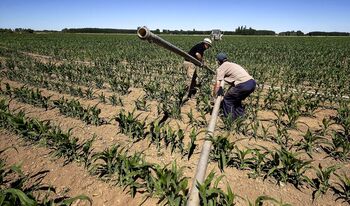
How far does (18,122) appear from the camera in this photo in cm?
498

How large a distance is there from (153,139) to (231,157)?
1448 mm

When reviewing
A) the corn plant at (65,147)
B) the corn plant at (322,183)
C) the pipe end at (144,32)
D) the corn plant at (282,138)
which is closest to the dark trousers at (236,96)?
the corn plant at (282,138)

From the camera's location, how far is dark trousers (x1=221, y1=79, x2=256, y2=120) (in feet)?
18.4

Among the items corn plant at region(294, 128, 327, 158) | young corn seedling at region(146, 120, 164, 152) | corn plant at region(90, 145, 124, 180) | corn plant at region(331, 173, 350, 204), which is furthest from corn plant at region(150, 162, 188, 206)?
corn plant at region(294, 128, 327, 158)

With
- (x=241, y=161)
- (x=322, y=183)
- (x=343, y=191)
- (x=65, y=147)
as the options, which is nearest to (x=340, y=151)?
(x=343, y=191)

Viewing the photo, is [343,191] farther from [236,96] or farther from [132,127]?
[132,127]

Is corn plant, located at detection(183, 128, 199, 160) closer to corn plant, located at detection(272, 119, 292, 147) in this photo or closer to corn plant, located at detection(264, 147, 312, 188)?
corn plant, located at detection(264, 147, 312, 188)

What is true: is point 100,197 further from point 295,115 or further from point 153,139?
point 295,115

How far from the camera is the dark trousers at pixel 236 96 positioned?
18.4 ft

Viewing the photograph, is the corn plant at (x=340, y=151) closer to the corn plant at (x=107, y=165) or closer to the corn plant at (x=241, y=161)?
the corn plant at (x=241, y=161)

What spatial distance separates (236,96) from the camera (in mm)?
5730

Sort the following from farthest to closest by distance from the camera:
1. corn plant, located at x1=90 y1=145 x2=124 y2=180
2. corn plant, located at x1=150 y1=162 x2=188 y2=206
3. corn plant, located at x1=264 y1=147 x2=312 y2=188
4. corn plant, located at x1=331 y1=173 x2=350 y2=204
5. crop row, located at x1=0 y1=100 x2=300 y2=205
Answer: corn plant, located at x1=90 y1=145 x2=124 y2=180 < corn plant, located at x1=264 y1=147 x2=312 y2=188 < corn plant, located at x1=331 y1=173 x2=350 y2=204 < corn plant, located at x1=150 y1=162 x2=188 y2=206 < crop row, located at x1=0 y1=100 x2=300 y2=205

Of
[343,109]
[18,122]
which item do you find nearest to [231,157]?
[343,109]

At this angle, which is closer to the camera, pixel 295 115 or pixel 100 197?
pixel 100 197
